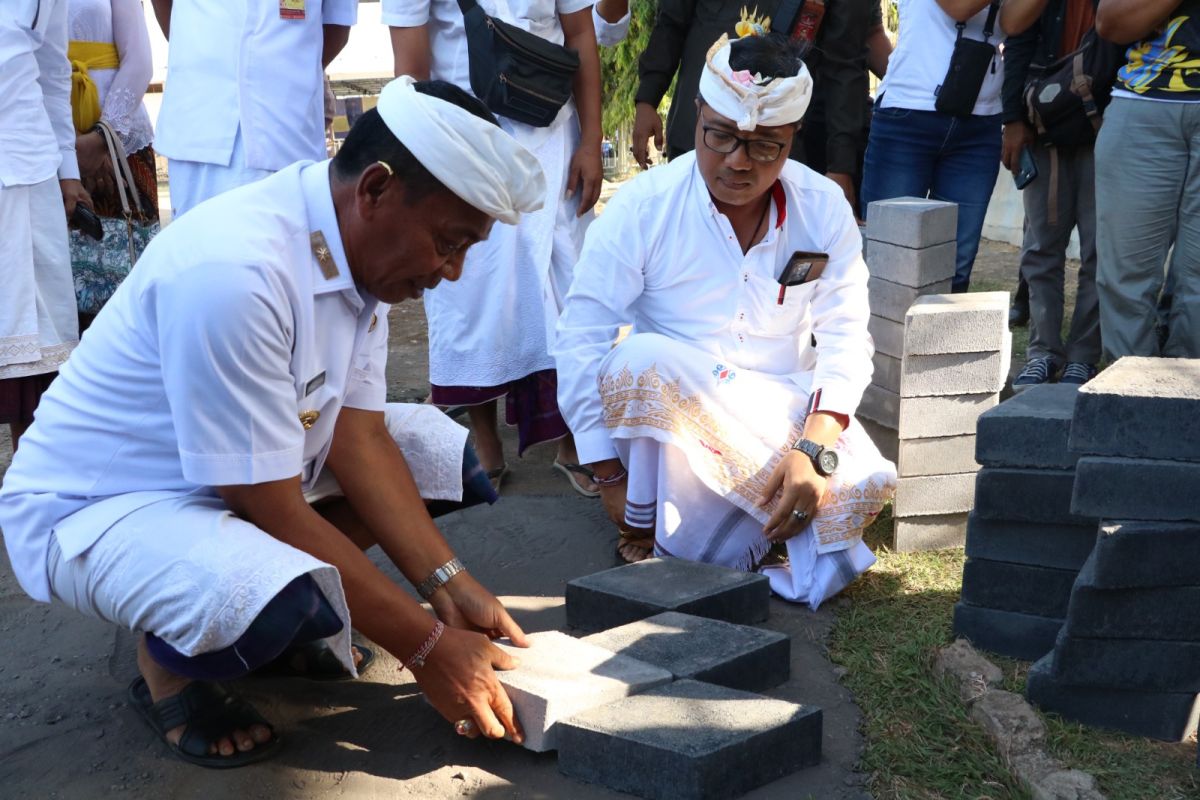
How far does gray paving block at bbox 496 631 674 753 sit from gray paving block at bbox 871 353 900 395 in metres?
1.56

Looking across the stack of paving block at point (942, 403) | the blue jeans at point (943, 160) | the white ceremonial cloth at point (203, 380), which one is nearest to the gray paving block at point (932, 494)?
the stack of paving block at point (942, 403)

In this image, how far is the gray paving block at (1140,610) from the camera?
2.37 metres

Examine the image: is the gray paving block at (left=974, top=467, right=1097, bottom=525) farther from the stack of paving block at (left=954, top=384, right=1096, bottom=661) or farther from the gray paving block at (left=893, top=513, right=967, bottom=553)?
the gray paving block at (left=893, top=513, right=967, bottom=553)

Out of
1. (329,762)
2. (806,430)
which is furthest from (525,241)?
(329,762)

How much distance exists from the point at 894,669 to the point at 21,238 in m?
2.91

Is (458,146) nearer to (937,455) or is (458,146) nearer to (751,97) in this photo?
(751,97)

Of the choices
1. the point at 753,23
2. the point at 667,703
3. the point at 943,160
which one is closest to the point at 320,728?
the point at 667,703

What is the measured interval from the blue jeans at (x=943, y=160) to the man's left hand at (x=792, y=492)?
5.92 ft

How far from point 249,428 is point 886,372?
224 centimetres

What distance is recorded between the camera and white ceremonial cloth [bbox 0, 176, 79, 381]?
3838mm

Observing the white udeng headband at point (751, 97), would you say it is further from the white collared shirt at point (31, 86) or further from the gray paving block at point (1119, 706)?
the white collared shirt at point (31, 86)

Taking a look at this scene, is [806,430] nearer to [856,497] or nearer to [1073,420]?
[856,497]

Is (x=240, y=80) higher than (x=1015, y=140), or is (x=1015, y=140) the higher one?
(x=240, y=80)

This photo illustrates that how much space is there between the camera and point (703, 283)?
344cm
